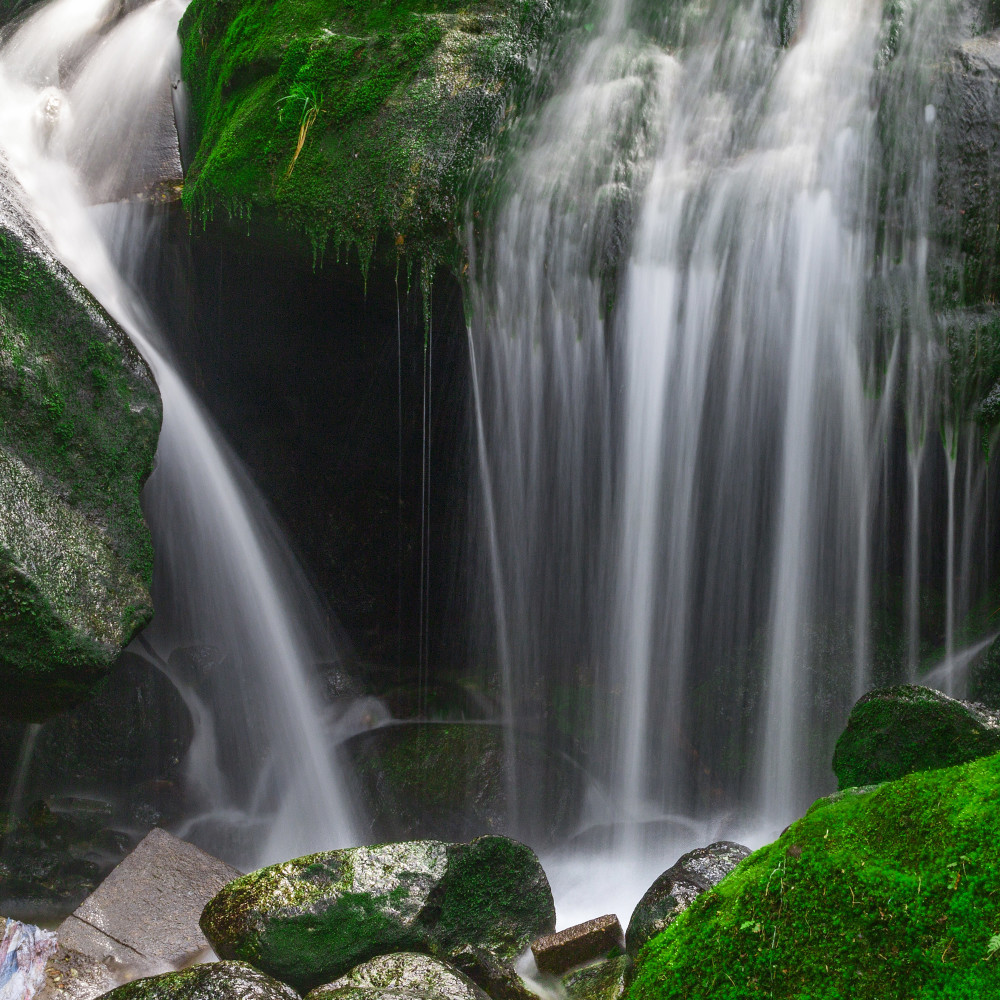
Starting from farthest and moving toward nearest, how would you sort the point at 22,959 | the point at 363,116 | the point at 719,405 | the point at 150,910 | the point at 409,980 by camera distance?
the point at 363,116
the point at 719,405
the point at 150,910
the point at 22,959
the point at 409,980

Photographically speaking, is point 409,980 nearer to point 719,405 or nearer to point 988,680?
point 988,680

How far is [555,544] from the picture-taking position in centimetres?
595

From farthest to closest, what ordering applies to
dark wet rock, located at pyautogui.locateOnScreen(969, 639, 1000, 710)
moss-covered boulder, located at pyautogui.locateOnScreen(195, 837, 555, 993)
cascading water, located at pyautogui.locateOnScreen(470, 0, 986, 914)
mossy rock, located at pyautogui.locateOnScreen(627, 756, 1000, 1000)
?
1. cascading water, located at pyautogui.locateOnScreen(470, 0, 986, 914)
2. dark wet rock, located at pyautogui.locateOnScreen(969, 639, 1000, 710)
3. moss-covered boulder, located at pyautogui.locateOnScreen(195, 837, 555, 993)
4. mossy rock, located at pyautogui.locateOnScreen(627, 756, 1000, 1000)

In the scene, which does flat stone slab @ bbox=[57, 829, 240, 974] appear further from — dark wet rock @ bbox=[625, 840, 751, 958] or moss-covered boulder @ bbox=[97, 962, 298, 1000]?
dark wet rock @ bbox=[625, 840, 751, 958]

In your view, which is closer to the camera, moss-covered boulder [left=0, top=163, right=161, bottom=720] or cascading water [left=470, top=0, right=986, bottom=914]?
moss-covered boulder [left=0, top=163, right=161, bottom=720]

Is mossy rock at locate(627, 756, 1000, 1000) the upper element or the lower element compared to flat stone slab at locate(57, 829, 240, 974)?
upper

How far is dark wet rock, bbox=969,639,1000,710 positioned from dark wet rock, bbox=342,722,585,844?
2585 mm

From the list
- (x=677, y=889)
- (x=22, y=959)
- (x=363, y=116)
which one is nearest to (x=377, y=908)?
(x=677, y=889)

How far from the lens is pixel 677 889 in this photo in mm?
3576

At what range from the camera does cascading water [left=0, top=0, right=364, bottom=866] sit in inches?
231

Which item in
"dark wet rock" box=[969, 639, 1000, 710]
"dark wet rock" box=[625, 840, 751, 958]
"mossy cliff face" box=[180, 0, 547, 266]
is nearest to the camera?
"dark wet rock" box=[625, 840, 751, 958]

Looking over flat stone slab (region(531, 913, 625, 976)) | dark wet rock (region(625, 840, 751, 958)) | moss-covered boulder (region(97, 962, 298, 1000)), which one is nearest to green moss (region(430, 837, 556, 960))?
flat stone slab (region(531, 913, 625, 976))

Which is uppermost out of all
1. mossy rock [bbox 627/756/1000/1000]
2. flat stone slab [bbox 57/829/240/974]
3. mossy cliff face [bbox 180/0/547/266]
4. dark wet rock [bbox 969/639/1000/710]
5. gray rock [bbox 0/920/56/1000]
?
mossy cliff face [bbox 180/0/547/266]

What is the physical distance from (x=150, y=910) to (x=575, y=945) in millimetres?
2222
